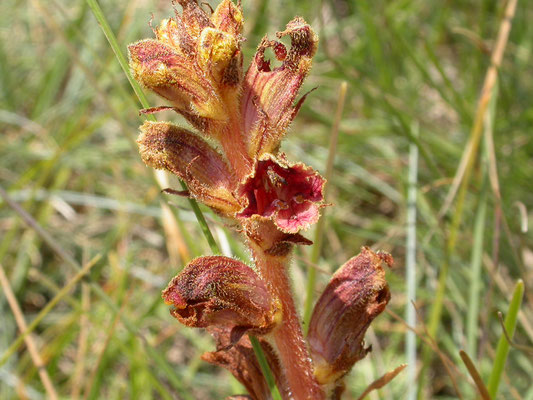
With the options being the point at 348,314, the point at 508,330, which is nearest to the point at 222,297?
the point at 348,314

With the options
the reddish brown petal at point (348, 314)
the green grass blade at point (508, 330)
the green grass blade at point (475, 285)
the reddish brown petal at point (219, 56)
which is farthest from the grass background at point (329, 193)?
the reddish brown petal at point (219, 56)

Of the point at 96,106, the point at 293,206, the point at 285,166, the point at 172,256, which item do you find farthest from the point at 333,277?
the point at 96,106

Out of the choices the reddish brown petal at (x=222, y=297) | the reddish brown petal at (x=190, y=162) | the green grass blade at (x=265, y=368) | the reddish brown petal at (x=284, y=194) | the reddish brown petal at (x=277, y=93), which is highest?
the reddish brown petal at (x=277, y=93)

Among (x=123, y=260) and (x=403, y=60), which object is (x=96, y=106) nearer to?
(x=123, y=260)

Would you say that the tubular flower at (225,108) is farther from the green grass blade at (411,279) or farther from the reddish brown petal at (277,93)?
the green grass blade at (411,279)

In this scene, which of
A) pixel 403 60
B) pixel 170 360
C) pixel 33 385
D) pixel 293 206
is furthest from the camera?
pixel 403 60
